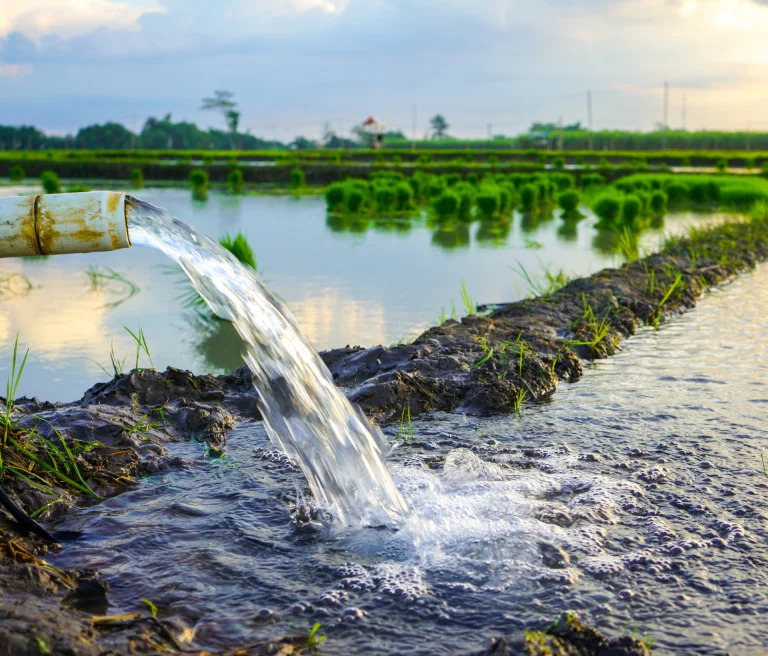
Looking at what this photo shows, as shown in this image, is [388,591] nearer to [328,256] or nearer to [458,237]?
[328,256]

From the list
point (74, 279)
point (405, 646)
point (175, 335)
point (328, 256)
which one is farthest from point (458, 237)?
point (405, 646)

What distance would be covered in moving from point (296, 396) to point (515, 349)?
5.47 feet

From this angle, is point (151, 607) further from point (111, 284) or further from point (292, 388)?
point (111, 284)

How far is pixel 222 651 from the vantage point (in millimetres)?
1921

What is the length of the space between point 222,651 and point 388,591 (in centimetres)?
47

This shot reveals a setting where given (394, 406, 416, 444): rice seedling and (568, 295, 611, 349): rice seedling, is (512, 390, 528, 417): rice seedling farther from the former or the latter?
(568, 295, 611, 349): rice seedling

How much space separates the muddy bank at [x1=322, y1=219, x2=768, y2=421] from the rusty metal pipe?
1.67 metres

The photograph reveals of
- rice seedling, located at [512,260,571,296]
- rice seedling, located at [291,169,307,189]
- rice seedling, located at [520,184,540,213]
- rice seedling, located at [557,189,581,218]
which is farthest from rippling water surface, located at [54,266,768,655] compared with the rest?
rice seedling, located at [291,169,307,189]

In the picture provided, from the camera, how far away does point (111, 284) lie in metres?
7.11

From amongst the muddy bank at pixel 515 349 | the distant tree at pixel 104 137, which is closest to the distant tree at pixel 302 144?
the distant tree at pixel 104 137

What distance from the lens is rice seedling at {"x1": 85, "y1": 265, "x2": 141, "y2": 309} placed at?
21.5ft

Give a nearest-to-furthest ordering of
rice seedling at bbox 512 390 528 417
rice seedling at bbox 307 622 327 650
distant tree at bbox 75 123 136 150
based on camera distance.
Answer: rice seedling at bbox 307 622 327 650 < rice seedling at bbox 512 390 528 417 < distant tree at bbox 75 123 136 150

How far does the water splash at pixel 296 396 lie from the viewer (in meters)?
2.75

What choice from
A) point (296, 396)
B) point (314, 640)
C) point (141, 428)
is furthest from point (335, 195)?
point (314, 640)
